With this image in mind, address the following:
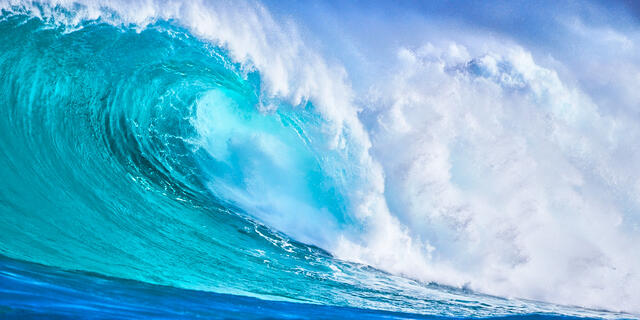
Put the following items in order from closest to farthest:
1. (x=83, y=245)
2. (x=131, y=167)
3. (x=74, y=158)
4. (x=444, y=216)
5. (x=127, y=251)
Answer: (x=83, y=245) < (x=127, y=251) < (x=74, y=158) < (x=131, y=167) < (x=444, y=216)

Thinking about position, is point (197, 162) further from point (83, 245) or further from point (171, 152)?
point (83, 245)

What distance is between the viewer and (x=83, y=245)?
4.68m

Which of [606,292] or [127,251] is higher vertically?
[606,292]

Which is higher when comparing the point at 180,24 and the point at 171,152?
the point at 180,24

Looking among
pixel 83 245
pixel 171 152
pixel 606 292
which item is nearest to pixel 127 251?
pixel 83 245

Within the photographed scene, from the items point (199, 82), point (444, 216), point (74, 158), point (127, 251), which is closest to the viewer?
point (127, 251)

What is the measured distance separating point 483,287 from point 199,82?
770 cm

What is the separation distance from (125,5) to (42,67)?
1.82 m

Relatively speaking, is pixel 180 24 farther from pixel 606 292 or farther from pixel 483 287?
pixel 606 292

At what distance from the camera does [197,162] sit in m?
7.77

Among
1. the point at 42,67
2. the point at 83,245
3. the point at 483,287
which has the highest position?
the point at 42,67

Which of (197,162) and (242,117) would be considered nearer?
(197,162)

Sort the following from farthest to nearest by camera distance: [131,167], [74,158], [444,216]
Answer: [444,216], [131,167], [74,158]

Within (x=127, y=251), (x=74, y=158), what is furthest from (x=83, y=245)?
(x=74, y=158)
